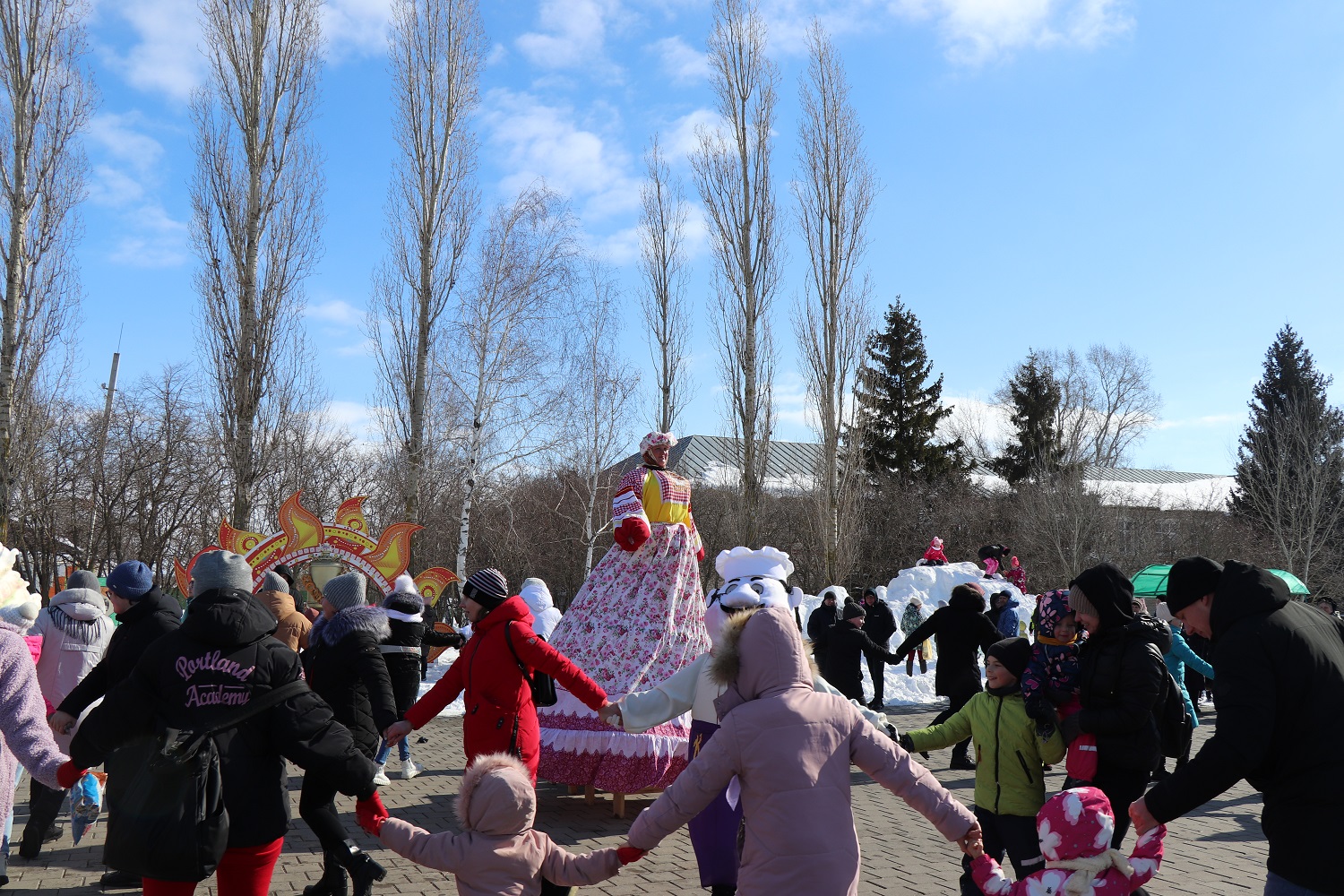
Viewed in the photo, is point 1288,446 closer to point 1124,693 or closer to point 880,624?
point 880,624

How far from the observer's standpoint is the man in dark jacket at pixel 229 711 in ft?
10.8

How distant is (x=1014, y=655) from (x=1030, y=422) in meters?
41.5

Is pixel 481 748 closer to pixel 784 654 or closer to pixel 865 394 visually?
pixel 784 654

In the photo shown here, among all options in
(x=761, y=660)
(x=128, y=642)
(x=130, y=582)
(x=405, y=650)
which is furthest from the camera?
(x=405, y=650)

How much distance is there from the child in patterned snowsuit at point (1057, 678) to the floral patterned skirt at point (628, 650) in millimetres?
2811

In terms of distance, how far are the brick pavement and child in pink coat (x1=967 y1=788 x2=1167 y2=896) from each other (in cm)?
251

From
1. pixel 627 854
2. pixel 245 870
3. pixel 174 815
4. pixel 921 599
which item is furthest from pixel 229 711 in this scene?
pixel 921 599

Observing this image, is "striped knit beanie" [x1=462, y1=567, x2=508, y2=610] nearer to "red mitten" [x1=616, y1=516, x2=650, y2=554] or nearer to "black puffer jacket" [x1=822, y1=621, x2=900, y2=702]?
"red mitten" [x1=616, y1=516, x2=650, y2=554]

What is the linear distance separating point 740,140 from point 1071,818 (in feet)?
79.5

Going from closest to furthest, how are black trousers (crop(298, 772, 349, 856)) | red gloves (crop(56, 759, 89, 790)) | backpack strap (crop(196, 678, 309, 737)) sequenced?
backpack strap (crop(196, 678, 309, 737)), red gloves (crop(56, 759, 89, 790)), black trousers (crop(298, 772, 349, 856))

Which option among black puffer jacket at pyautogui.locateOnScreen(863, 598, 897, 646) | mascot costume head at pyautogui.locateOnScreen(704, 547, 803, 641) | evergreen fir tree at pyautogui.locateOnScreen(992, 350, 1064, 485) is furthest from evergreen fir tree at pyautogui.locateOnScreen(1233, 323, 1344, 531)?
mascot costume head at pyautogui.locateOnScreen(704, 547, 803, 641)

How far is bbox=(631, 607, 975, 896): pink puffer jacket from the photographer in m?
3.05

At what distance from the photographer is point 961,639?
9.17m

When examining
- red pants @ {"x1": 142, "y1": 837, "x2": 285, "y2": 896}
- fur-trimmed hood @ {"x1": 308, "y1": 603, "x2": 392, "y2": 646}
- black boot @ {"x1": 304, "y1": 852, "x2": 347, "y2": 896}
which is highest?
fur-trimmed hood @ {"x1": 308, "y1": 603, "x2": 392, "y2": 646}
